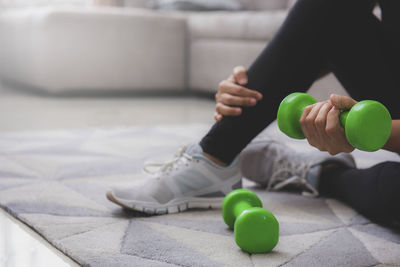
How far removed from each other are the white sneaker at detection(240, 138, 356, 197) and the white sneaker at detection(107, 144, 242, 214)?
0.42ft

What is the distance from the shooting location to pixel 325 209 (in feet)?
3.21

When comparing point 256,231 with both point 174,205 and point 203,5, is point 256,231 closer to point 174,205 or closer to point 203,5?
point 174,205

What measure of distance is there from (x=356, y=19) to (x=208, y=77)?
2.10 meters

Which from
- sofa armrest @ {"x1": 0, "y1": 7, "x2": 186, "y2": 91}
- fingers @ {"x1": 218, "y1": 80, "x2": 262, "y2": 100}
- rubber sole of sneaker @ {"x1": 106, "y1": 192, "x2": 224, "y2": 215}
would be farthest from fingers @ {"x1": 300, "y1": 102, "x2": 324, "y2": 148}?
sofa armrest @ {"x1": 0, "y1": 7, "x2": 186, "y2": 91}

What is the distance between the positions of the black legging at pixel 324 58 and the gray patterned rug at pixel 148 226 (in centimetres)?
11

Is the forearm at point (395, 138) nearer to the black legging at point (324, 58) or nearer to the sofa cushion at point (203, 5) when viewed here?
the black legging at point (324, 58)

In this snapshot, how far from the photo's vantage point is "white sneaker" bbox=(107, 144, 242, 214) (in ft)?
2.98

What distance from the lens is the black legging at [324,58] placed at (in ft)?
2.76

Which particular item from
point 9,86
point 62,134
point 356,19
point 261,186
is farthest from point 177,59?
point 356,19

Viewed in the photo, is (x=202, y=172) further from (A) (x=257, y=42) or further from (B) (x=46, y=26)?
(B) (x=46, y=26)

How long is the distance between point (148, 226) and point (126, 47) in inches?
91.5

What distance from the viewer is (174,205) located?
0.94 meters

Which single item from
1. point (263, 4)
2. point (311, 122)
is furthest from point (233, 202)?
point (263, 4)

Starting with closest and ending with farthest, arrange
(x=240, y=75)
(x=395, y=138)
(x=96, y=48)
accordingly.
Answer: (x=395, y=138), (x=240, y=75), (x=96, y=48)
